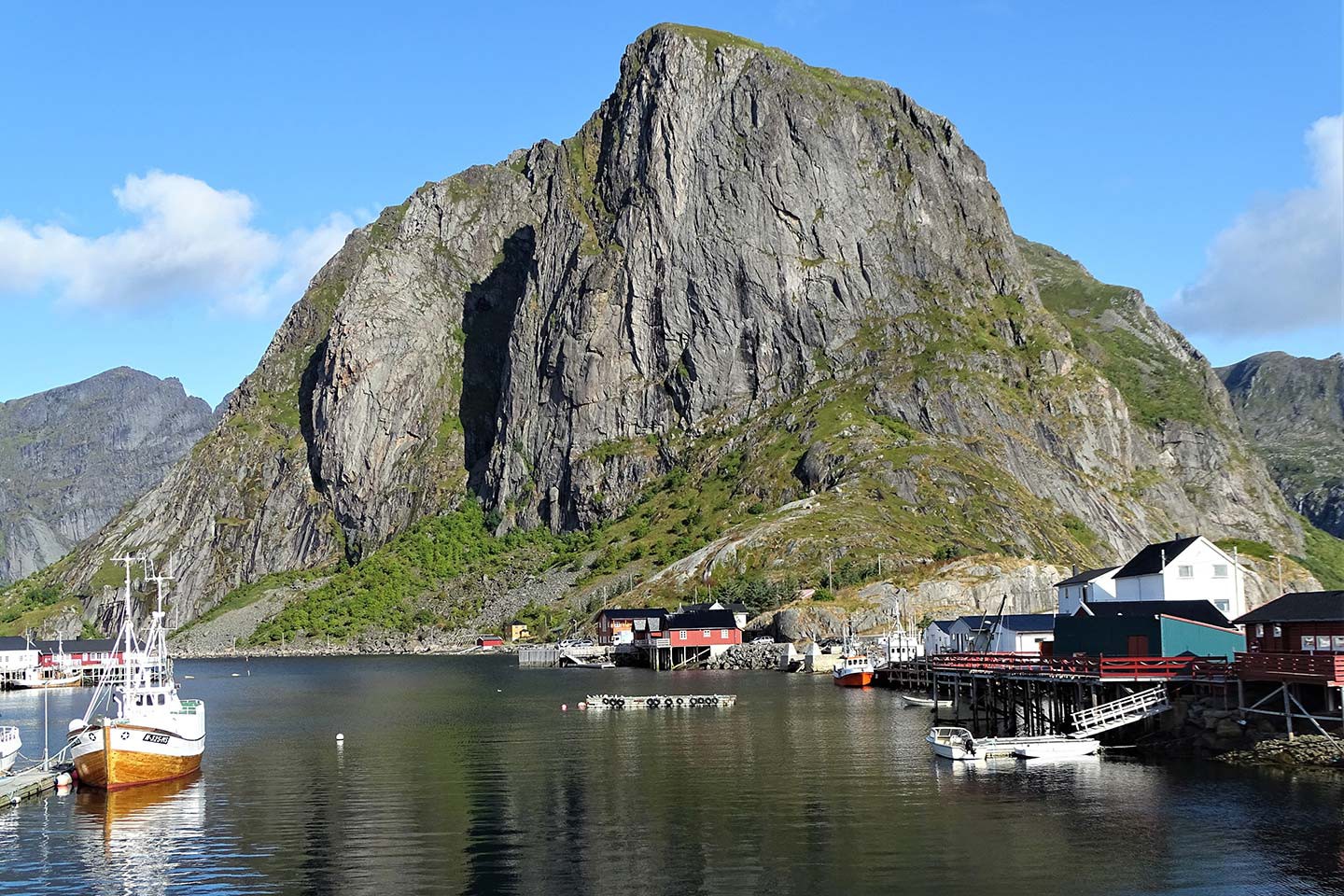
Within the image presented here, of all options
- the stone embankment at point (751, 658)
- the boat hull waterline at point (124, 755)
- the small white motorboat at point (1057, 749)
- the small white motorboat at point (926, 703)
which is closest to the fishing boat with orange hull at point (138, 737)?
the boat hull waterline at point (124, 755)

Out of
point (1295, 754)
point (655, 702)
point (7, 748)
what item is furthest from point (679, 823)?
point (655, 702)

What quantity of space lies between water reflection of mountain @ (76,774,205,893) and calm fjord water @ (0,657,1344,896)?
200mm

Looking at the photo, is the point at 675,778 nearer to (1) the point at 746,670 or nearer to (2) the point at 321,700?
(2) the point at 321,700

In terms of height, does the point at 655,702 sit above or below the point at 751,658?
above

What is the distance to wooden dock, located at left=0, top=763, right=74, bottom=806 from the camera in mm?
68938

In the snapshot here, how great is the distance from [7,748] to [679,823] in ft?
150

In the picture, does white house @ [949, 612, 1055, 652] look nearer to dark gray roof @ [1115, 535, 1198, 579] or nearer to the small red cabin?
dark gray roof @ [1115, 535, 1198, 579]

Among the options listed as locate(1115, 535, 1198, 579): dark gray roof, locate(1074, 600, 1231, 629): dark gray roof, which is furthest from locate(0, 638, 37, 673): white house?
locate(1074, 600, 1231, 629): dark gray roof

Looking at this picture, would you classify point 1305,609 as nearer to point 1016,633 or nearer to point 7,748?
point 1016,633

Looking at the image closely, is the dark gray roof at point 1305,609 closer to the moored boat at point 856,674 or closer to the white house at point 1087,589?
the white house at point 1087,589

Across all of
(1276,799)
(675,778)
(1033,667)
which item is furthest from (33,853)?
(1033,667)

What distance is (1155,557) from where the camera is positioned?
112 m

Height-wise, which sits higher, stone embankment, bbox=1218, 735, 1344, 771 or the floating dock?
stone embankment, bbox=1218, 735, 1344, 771

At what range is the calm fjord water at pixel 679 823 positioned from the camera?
48281 millimetres
